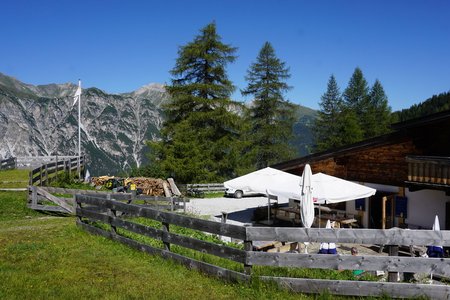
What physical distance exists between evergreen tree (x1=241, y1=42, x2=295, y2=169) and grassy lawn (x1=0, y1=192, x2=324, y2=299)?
3631 centimetres

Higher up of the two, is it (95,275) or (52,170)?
(52,170)

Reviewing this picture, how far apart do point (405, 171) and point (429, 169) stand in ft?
7.05

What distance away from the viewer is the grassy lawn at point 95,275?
612 centimetres

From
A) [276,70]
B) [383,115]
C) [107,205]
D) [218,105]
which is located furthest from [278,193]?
[383,115]

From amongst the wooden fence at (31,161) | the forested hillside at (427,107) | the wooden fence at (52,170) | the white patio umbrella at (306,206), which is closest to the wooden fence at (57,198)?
the wooden fence at (52,170)

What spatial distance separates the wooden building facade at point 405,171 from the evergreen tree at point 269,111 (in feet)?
79.7

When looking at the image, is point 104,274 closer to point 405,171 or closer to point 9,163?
point 405,171

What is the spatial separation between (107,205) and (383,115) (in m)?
69.5

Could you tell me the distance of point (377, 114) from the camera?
72.1 meters

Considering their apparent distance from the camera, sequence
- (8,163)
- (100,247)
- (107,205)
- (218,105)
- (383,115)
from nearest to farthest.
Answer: (100,247) < (107,205) < (8,163) < (218,105) < (383,115)

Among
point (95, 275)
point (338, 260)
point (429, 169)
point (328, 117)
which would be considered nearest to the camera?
point (338, 260)

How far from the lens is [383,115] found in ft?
236

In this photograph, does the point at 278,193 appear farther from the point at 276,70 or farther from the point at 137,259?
the point at 276,70

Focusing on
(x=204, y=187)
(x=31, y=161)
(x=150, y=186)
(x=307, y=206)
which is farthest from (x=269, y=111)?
(x=307, y=206)
